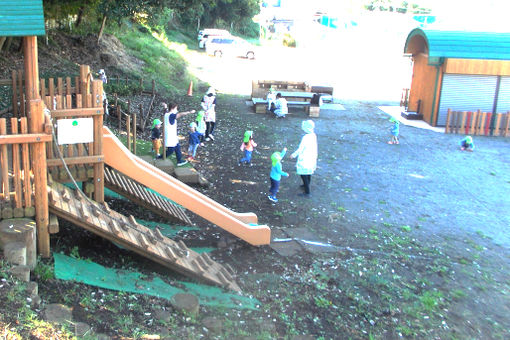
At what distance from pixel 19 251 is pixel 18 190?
0.94 m

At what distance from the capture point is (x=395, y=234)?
30.1ft

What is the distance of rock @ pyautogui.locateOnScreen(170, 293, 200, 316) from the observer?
5.71m

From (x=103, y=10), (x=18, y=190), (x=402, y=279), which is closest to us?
(x=18, y=190)

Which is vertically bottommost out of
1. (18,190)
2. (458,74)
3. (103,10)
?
(18,190)

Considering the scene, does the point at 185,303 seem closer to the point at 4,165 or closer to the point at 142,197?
the point at 4,165

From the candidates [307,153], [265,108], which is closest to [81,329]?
[307,153]

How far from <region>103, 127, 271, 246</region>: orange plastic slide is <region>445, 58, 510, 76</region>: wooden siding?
44.2 ft

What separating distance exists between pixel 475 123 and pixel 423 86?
9.45ft

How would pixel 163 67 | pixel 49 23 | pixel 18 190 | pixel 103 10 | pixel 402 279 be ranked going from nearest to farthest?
pixel 18 190 < pixel 402 279 < pixel 103 10 < pixel 49 23 < pixel 163 67

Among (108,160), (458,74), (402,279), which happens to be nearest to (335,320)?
(402,279)

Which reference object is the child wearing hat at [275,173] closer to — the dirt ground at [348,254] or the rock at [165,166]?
the dirt ground at [348,254]

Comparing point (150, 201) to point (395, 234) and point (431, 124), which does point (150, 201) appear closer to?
point (395, 234)

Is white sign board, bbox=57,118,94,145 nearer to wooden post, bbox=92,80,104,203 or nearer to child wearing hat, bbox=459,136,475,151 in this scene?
wooden post, bbox=92,80,104,203

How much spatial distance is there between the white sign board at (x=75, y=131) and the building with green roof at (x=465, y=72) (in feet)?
47.8
